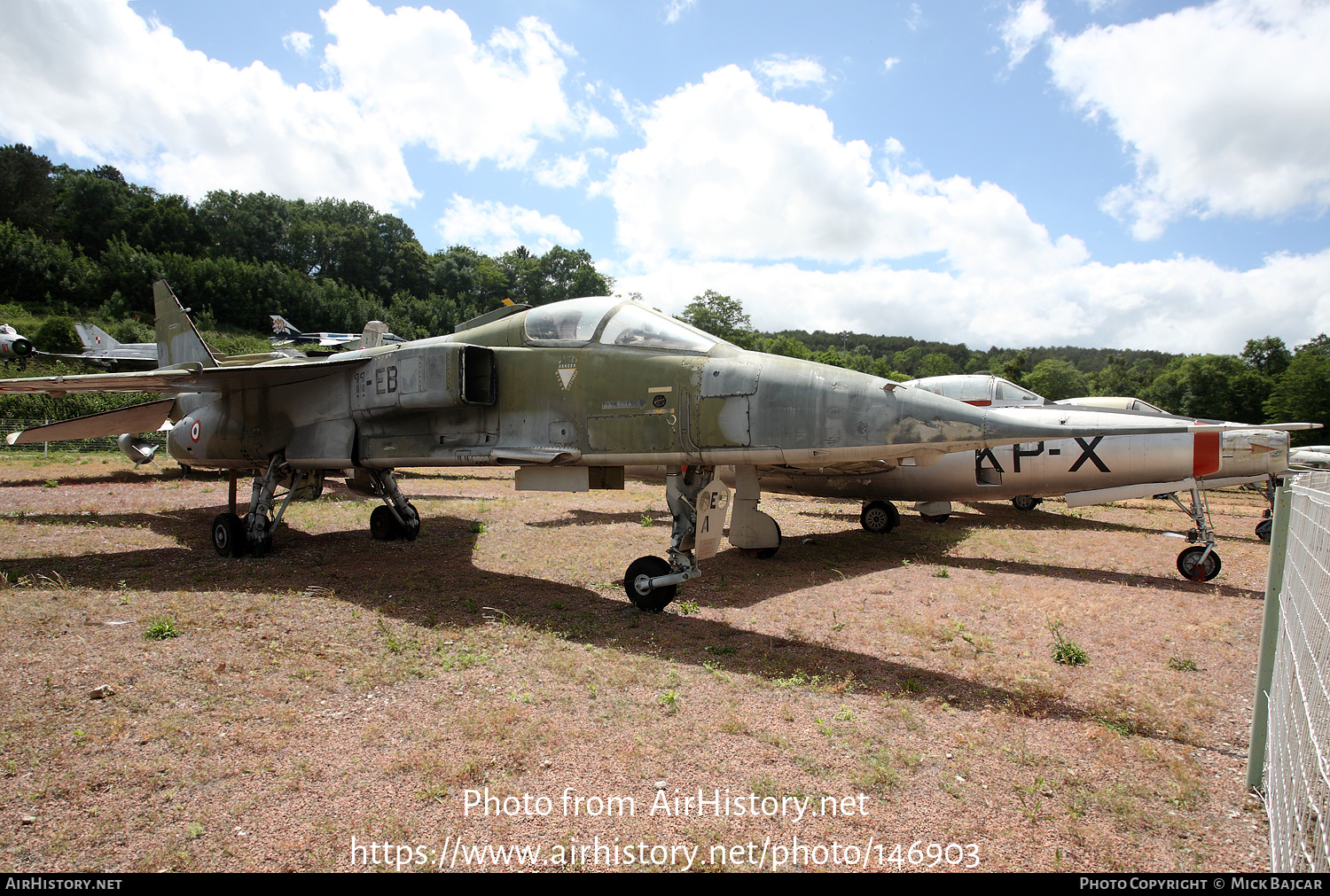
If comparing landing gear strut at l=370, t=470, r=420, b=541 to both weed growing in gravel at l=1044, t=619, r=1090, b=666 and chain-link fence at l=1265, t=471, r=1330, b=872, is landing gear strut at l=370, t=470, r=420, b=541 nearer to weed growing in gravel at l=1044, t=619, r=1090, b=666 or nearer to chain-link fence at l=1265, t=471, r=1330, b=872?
weed growing in gravel at l=1044, t=619, r=1090, b=666

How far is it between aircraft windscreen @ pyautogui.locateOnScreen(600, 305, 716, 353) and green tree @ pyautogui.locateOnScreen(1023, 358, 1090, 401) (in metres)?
79.9

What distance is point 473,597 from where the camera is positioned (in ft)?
23.1

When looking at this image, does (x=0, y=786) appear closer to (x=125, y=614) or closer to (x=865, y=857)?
(x=125, y=614)

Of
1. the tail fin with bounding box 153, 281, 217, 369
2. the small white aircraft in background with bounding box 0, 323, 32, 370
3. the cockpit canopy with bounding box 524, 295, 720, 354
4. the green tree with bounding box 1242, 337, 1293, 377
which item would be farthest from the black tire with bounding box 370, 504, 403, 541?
the green tree with bounding box 1242, 337, 1293, 377

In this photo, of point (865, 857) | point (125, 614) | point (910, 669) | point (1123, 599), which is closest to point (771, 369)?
point (910, 669)

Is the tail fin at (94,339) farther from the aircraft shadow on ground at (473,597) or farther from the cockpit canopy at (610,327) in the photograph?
the cockpit canopy at (610,327)

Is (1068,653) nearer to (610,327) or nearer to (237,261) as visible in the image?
(610,327)

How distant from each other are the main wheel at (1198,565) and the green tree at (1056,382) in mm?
74381

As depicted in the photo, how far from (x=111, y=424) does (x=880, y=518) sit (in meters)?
15.4

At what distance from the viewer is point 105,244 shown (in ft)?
207

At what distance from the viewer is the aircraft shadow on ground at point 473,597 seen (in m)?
4.96

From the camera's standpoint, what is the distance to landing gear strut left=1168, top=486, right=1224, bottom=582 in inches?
337

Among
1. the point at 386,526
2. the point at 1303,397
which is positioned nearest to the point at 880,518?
the point at 386,526

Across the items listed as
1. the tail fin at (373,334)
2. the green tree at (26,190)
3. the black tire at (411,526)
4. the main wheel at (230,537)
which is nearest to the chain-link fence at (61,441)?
the tail fin at (373,334)
